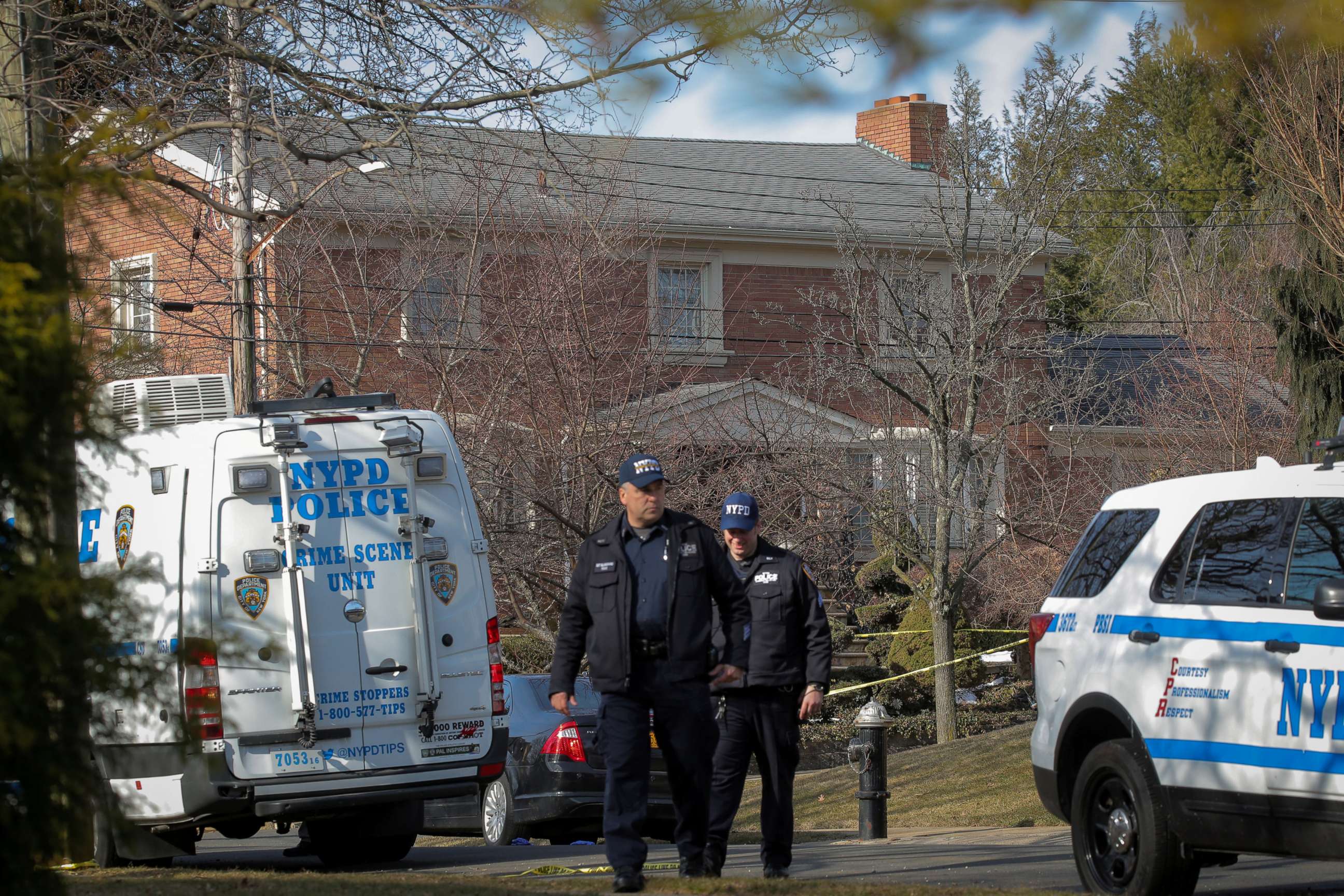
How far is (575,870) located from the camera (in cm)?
881

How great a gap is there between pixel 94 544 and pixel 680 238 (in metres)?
16.1

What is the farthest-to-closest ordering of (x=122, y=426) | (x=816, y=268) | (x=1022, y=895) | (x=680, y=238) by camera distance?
1. (x=816, y=268)
2. (x=680, y=238)
3. (x=1022, y=895)
4. (x=122, y=426)

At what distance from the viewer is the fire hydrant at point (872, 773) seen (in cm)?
1106

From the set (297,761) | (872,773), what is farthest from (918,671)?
(297,761)

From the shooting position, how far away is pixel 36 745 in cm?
361

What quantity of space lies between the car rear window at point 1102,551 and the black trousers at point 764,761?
1527 millimetres

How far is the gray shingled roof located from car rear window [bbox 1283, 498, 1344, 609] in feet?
28.2

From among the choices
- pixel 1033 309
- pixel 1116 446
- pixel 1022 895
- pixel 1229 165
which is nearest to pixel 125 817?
pixel 1022 895

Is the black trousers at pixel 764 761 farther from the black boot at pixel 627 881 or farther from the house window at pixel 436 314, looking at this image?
the house window at pixel 436 314

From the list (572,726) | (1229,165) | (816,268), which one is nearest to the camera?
(572,726)

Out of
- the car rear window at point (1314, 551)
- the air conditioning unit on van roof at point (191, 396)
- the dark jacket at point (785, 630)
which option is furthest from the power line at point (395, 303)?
the car rear window at point (1314, 551)

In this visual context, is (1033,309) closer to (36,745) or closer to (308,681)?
(308,681)

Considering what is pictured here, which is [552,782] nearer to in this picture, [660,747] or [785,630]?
[785,630]

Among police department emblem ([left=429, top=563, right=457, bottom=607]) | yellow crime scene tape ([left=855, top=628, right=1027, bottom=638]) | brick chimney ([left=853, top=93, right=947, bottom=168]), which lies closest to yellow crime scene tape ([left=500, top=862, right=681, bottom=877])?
police department emblem ([left=429, top=563, right=457, bottom=607])
